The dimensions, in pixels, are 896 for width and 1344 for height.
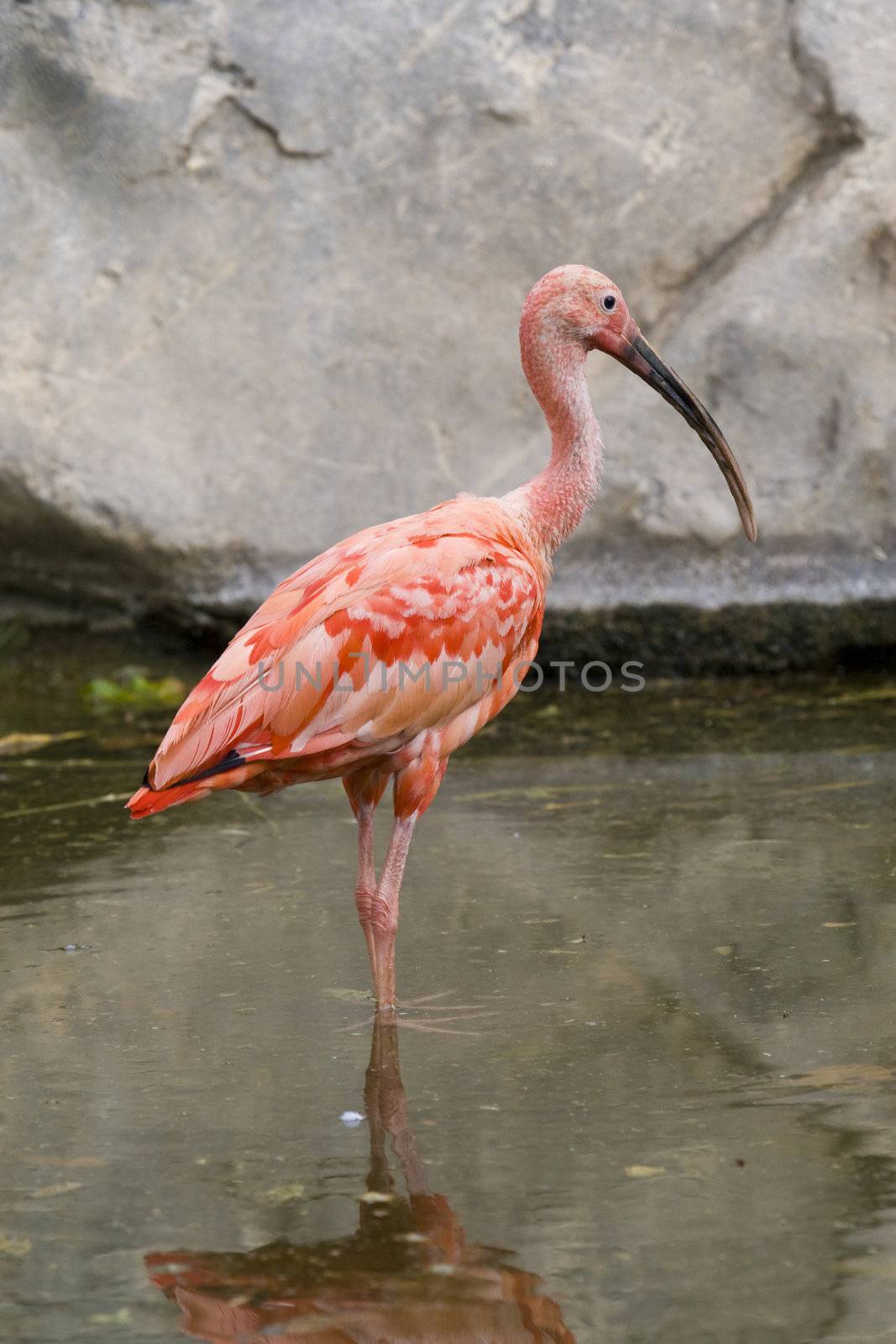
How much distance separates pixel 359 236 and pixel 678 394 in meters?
2.85

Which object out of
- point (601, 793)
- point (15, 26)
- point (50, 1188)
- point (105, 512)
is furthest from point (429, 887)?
point (15, 26)

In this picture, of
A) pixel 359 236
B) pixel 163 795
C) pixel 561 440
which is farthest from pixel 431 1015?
pixel 359 236

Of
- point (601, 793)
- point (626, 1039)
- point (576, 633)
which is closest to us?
point (626, 1039)

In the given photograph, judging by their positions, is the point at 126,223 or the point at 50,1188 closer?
the point at 50,1188

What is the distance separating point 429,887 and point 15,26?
4.82 meters

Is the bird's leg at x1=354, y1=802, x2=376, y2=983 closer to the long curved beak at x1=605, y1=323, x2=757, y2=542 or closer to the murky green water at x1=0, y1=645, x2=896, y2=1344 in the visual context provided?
the murky green water at x1=0, y1=645, x2=896, y2=1344

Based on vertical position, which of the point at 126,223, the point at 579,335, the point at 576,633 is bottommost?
the point at 576,633

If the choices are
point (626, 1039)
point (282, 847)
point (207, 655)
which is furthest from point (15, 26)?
point (626, 1039)

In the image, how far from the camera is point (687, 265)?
764 cm

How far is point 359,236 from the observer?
766cm

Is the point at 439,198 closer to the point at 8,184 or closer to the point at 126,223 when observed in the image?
the point at 126,223

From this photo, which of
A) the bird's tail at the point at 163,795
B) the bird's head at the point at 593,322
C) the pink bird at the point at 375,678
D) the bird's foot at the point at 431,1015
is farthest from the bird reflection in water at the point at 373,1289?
the bird's head at the point at 593,322

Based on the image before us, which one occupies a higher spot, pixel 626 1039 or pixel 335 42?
pixel 335 42

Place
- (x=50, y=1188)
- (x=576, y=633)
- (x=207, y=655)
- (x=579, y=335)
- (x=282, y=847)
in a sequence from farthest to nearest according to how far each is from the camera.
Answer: (x=207, y=655) → (x=576, y=633) → (x=282, y=847) → (x=579, y=335) → (x=50, y=1188)
